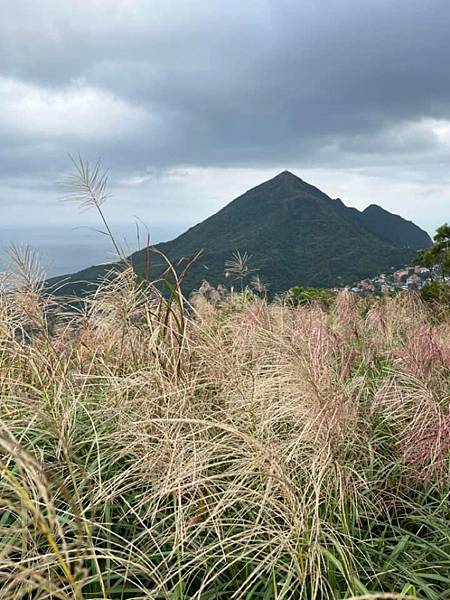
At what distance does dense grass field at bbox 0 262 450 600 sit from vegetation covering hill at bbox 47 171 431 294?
876 inches

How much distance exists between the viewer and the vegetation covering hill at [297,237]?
45562 millimetres

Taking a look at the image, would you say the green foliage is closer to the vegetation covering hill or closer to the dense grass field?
the vegetation covering hill

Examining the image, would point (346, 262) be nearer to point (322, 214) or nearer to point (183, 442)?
point (322, 214)

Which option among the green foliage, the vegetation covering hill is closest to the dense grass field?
the green foliage

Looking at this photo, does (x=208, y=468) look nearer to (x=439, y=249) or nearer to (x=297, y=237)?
(x=439, y=249)

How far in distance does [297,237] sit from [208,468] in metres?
66.6

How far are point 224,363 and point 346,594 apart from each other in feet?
3.18

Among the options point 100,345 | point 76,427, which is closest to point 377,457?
point 76,427

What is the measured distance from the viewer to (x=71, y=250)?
4.46m

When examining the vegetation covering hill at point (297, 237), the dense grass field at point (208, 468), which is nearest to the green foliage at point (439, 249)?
the vegetation covering hill at point (297, 237)

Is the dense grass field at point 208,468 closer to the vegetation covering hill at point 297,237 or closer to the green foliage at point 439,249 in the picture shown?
the green foliage at point 439,249

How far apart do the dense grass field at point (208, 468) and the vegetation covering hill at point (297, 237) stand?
22.2 metres

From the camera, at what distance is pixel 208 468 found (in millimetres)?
1982

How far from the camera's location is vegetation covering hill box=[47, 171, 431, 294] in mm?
45562
